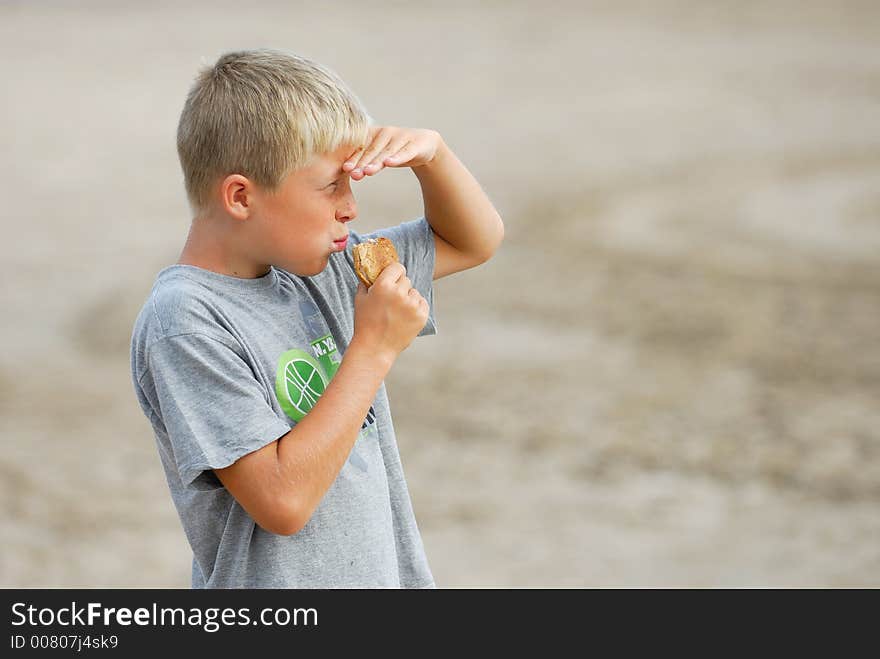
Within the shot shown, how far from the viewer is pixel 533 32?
17.5 meters

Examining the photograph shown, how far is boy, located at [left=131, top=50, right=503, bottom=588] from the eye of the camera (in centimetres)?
207

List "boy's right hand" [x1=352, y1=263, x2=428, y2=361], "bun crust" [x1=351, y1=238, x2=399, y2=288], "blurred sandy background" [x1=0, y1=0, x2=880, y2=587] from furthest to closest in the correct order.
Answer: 1. "blurred sandy background" [x1=0, y1=0, x2=880, y2=587]
2. "bun crust" [x1=351, y1=238, x2=399, y2=288]
3. "boy's right hand" [x1=352, y1=263, x2=428, y2=361]

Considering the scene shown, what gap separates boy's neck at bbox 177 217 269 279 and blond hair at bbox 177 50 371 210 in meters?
0.04

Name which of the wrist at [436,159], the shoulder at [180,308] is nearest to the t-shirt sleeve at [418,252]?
the wrist at [436,159]

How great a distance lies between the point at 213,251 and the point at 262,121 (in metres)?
0.24

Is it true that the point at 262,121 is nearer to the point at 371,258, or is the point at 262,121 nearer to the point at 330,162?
the point at 330,162

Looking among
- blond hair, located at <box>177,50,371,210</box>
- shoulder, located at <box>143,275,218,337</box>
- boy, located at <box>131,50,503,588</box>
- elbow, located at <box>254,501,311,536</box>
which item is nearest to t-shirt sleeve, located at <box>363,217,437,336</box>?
boy, located at <box>131,50,503,588</box>

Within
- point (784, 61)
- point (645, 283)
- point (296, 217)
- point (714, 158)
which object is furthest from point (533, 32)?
point (296, 217)

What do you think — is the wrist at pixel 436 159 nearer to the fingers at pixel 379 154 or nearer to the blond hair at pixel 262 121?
Result: the fingers at pixel 379 154

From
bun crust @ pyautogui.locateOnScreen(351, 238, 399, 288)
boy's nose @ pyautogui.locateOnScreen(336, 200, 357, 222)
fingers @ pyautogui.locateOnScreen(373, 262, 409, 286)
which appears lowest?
fingers @ pyautogui.locateOnScreen(373, 262, 409, 286)

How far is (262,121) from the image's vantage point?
2162 millimetres

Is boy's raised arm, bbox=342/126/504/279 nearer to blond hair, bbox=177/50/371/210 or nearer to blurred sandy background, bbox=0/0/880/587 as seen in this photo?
blond hair, bbox=177/50/371/210

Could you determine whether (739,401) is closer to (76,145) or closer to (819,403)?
(819,403)

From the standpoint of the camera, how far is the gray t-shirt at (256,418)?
208 centimetres
